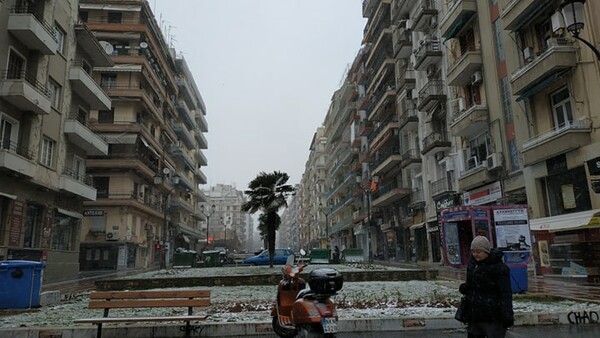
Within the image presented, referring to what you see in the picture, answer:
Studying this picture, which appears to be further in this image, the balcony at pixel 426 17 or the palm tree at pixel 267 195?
the balcony at pixel 426 17

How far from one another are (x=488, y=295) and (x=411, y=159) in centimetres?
3256

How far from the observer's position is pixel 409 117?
3622 cm

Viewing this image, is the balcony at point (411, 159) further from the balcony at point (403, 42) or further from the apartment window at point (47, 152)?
the apartment window at point (47, 152)

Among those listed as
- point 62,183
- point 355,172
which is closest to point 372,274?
point 62,183

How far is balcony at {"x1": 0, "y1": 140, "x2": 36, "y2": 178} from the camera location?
18.0 metres

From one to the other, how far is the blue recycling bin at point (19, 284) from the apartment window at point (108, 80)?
117 ft

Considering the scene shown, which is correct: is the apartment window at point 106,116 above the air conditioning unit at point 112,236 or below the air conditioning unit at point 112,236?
above

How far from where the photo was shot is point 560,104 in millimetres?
18109

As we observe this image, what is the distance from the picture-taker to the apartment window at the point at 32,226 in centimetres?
2086

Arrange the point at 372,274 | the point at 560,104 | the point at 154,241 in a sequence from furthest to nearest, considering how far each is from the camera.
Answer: the point at 154,241 → the point at 560,104 → the point at 372,274

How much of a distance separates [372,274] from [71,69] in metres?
19.5

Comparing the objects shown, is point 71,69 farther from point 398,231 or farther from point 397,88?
point 398,231

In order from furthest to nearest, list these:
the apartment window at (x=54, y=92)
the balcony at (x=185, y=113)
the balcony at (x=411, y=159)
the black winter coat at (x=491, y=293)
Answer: the balcony at (x=185, y=113)
the balcony at (x=411, y=159)
the apartment window at (x=54, y=92)
the black winter coat at (x=491, y=293)

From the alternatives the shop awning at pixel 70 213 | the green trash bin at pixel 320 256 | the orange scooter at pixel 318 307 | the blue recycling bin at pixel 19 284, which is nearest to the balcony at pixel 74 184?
the shop awning at pixel 70 213
